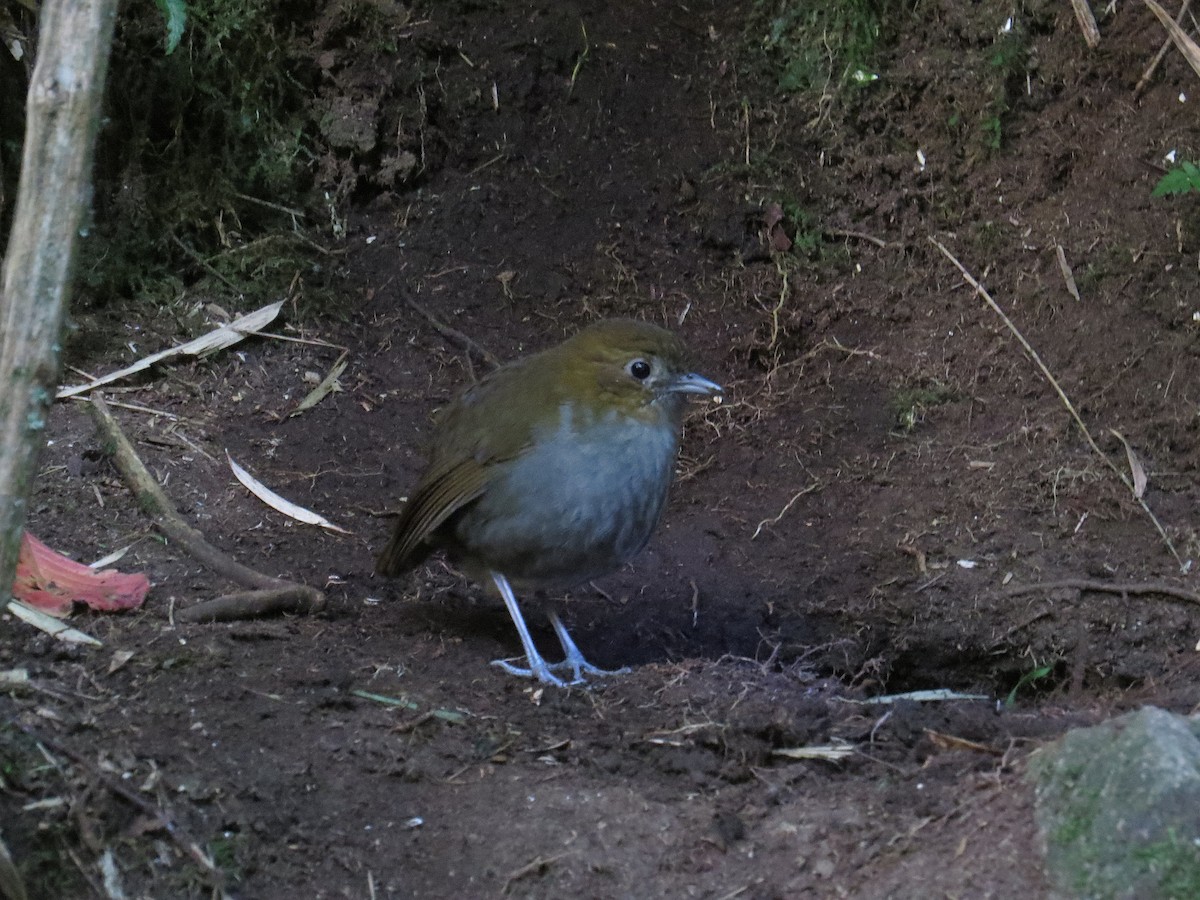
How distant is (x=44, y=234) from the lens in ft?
7.47

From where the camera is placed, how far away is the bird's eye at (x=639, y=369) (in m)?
4.28

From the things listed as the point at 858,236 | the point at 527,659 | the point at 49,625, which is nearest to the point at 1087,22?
the point at 858,236

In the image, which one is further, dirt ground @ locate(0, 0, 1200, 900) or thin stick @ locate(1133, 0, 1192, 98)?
thin stick @ locate(1133, 0, 1192, 98)

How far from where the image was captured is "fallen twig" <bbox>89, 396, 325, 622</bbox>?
13.0ft

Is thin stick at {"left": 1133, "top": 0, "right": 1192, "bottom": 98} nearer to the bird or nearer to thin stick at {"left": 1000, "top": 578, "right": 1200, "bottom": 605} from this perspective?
thin stick at {"left": 1000, "top": 578, "right": 1200, "bottom": 605}

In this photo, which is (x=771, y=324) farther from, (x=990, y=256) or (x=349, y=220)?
(x=349, y=220)

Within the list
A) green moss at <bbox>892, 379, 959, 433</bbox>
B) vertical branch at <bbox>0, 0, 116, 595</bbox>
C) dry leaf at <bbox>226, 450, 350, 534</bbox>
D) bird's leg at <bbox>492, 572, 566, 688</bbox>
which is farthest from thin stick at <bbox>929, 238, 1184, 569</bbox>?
vertical branch at <bbox>0, 0, 116, 595</bbox>

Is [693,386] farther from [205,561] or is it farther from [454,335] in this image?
[454,335]


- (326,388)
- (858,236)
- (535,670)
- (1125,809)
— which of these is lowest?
(535,670)

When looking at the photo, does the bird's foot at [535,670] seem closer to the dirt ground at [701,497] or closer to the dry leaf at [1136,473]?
→ the dirt ground at [701,497]

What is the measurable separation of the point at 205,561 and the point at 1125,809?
10.2 ft

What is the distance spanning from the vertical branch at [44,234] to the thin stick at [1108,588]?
348cm

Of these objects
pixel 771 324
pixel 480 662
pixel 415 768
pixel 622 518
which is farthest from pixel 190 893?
pixel 771 324

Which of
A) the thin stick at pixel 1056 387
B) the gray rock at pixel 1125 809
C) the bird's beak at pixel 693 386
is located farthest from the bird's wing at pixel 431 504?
the thin stick at pixel 1056 387
